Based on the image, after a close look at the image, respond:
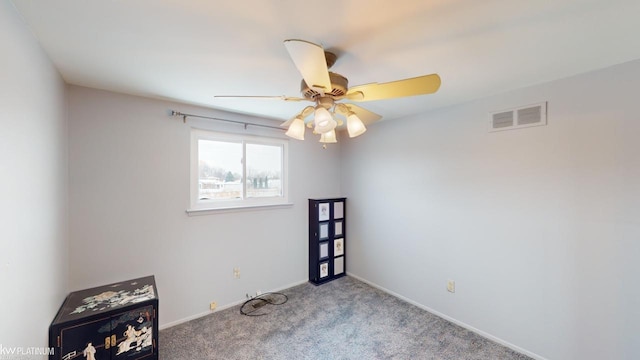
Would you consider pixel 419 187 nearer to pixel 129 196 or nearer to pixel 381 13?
pixel 381 13

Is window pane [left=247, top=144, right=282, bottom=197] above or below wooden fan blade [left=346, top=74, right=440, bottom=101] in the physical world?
below

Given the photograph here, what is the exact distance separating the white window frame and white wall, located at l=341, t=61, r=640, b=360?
1477 mm

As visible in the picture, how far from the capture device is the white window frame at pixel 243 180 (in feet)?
8.57

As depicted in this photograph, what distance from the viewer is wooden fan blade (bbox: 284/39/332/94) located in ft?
3.22

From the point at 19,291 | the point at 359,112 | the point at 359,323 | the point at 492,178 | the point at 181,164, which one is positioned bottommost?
the point at 359,323

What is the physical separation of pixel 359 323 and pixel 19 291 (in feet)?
8.18

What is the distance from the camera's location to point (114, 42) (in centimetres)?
141

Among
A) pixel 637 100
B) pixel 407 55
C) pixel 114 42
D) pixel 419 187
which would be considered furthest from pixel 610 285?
pixel 114 42

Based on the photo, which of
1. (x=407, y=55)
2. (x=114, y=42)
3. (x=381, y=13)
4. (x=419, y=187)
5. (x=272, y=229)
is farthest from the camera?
(x=272, y=229)

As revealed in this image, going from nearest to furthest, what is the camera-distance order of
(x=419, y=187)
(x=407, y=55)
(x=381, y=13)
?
(x=381, y=13) → (x=407, y=55) → (x=419, y=187)

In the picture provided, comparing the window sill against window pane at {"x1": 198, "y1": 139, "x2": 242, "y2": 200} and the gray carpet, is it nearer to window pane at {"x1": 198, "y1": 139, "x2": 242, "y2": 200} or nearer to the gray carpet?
window pane at {"x1": 198, "y1": 139, "x2": 242, "y2": 200}

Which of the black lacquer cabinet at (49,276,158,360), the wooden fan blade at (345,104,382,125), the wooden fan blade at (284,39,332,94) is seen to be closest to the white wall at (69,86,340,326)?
the black lacquer cabinet at (49,276,158,360)

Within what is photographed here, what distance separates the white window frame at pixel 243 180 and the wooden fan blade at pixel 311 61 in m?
1.86

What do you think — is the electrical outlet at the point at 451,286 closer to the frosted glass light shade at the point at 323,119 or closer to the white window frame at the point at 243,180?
the white window frame at the point at 243,180
